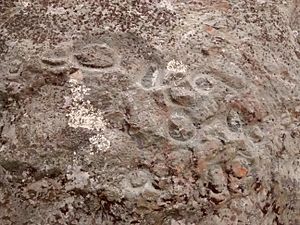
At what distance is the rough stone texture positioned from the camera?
1459 mm

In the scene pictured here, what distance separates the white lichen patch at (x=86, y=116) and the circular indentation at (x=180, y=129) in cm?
13

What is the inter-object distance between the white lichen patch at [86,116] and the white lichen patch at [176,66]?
17cm

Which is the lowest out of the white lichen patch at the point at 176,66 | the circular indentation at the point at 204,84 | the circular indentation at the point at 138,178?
the circular indentation at the point at 138,178

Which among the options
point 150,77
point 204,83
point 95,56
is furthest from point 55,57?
point 204,83

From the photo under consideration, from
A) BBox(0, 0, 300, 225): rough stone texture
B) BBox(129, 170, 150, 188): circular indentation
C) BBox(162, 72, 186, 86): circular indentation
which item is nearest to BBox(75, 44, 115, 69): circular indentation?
BBox(0, 0, 300, 225): rough stone texture

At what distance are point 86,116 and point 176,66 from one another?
0.21m

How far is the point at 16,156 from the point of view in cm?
146

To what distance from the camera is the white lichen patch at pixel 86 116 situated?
147 cm

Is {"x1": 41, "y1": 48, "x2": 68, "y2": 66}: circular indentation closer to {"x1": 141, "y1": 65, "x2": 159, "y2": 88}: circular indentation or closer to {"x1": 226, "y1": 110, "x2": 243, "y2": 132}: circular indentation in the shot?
{"x1": 141, "y1": 65, "x2": 159, "y2": 88}: circular indentation

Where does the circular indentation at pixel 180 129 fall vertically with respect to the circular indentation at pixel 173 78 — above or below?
below

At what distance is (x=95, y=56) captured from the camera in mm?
1519

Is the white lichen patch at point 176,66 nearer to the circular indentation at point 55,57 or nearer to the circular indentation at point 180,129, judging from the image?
the circular indentation at point 180,129

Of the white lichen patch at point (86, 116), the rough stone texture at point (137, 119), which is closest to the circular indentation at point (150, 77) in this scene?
the rough stone texture at point (137, 119)

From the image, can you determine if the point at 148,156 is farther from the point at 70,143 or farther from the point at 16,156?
the point at 16,156
